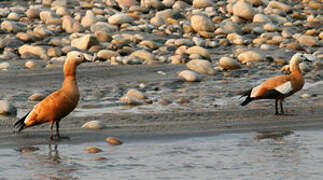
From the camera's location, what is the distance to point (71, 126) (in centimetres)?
995

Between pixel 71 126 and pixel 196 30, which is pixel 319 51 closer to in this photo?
pixel 196 30

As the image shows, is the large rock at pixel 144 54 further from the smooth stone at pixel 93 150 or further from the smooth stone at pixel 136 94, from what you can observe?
the smooth stone at pixel 93 150

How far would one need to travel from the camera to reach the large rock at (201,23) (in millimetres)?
20578

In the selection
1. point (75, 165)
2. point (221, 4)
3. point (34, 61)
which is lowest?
point (75, 165)

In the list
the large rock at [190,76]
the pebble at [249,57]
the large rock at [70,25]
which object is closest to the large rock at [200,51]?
the pebble at [249,57]

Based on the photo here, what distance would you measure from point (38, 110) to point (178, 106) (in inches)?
136

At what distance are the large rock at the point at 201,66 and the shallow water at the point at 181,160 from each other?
594cm

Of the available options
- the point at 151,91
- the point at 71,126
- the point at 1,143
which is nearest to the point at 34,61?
the point at 151,91

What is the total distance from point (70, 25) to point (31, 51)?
3.29 metres

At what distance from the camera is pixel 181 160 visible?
26.5 ft

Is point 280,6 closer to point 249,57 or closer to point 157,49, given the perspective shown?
point 157,49

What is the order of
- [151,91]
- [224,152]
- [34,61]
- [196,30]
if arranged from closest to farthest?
[224,152], [151,91], [34,61], [196,30]

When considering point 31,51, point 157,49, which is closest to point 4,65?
point 31,51

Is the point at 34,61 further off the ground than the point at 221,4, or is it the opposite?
the point at 221,4
